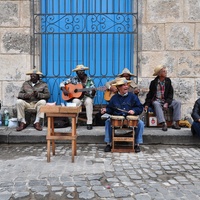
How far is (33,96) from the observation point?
7.74 meters

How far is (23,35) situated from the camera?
27.4 feet

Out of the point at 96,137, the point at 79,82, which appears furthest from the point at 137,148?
the point at 79,82

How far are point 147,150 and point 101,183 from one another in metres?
2.26

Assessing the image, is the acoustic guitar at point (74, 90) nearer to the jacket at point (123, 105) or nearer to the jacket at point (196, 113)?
the jacket at point (123, 105)

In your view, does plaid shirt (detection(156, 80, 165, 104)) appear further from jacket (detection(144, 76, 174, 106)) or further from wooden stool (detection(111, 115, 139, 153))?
wooden stool (detection(111, 115, 139, 153))

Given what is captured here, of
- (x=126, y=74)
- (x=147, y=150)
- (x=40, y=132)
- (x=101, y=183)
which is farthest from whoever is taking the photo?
(x=126, y=74)

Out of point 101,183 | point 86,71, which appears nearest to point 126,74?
point 86,71

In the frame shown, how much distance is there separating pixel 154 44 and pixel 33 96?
10.4 feet

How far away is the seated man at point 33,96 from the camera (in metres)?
7.48

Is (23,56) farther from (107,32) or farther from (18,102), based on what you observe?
(107,32)

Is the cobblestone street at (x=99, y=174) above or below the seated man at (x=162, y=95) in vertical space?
below

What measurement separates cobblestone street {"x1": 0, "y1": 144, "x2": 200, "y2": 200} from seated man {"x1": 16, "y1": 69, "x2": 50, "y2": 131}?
0.97 meters

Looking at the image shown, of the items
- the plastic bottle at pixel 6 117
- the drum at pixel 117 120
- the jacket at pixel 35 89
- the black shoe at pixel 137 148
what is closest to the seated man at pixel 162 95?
the black shoe at pixel 137 148

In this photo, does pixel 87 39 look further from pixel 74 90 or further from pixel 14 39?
pixel 14 39
